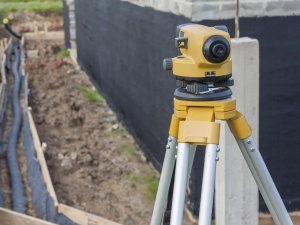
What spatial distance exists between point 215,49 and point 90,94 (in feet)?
34.1

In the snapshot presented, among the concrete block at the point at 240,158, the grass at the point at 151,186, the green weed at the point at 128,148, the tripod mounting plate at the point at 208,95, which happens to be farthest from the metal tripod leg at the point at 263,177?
the green weed at the point at 128,148

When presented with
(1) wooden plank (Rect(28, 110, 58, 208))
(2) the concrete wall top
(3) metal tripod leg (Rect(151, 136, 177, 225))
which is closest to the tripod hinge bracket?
(3) metal tripod leg (Rect(151, 136, 177, 225))

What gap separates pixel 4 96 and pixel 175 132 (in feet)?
33.9

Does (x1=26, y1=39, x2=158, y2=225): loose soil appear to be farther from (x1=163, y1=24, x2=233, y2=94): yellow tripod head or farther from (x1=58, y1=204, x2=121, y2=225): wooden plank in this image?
(x1=163, y1=24, x2=233, y2=94): yellow tripod head

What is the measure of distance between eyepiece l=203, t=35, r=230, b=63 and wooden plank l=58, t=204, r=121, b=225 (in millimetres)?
2904

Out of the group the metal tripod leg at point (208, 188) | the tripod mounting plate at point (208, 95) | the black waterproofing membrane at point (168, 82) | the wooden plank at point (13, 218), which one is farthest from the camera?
the black waterproofing membrane at point (168, 82)

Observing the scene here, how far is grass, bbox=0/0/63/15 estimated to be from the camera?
93.2ft

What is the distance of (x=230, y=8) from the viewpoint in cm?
584

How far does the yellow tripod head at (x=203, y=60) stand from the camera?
100 inches

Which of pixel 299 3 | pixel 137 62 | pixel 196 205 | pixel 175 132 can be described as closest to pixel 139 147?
pixel 137 62

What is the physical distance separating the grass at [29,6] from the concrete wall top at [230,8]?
23467mm

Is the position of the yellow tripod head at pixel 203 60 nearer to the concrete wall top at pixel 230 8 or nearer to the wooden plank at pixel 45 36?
the concrete wall top at pixel 230 8

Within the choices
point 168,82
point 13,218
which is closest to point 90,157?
point 168,82

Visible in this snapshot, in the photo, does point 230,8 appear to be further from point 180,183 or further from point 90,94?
point 90,94
